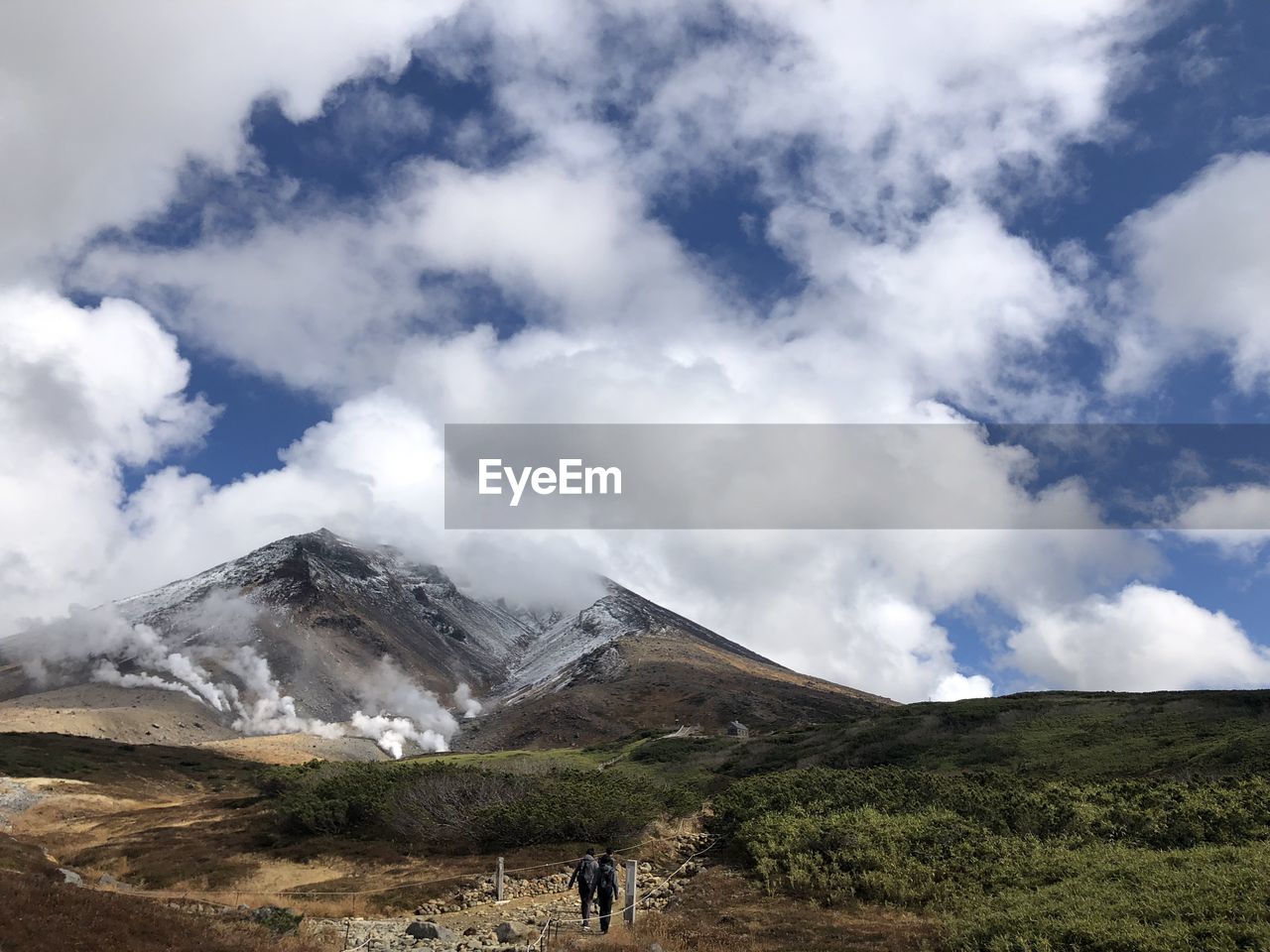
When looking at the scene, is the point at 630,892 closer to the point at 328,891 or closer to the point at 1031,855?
the point at 1031,855

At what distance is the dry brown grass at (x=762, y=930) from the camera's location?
1684cm

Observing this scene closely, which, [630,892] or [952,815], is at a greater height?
[952,815]

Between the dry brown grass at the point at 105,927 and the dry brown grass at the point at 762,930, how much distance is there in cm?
681

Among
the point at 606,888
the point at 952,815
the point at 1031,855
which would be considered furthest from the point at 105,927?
the point at 952,815

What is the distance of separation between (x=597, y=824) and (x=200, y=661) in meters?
182

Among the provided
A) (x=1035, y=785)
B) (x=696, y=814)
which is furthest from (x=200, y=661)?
(x=1035, y=785)

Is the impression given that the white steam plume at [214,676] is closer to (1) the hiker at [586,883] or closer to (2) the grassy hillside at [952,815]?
(2) the grassy hillside at [952,815]

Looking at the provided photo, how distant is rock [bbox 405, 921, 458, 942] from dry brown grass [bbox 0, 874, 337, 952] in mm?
2111

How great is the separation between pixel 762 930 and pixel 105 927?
13.9 metres

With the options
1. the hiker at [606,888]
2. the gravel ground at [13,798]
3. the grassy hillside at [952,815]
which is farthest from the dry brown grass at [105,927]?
the gravel ground at [13,798]

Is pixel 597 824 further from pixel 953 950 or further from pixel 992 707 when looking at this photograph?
pixel 992 707

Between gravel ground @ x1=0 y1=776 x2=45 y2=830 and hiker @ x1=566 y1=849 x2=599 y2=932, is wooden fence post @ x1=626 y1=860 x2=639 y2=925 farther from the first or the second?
gravel ground @ x1=0 y1=776 x2=45 y2=830

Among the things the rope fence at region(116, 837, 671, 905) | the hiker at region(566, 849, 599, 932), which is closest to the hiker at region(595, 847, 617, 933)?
the hiker at region(566, 849, 599, 932)

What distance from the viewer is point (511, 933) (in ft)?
65.6
